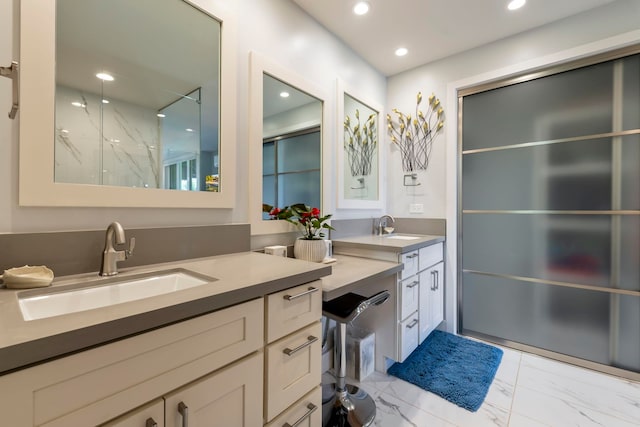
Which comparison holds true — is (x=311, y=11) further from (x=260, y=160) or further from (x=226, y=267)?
(x=226, y=267)

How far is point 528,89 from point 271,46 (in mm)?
2075

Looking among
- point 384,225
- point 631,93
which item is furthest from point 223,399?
point 631,93

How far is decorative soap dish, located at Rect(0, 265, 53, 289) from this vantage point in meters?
0.79

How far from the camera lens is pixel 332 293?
119cm

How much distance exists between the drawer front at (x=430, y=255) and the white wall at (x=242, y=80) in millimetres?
824

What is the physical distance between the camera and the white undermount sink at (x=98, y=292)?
77 cm

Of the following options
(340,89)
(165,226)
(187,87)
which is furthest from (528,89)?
(165,226)

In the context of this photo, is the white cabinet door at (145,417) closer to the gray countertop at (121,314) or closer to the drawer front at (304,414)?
the gray countertop at (121,314)

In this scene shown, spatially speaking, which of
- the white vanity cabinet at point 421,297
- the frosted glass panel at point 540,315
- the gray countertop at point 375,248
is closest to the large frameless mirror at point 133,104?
the gray countertop at point 375,248

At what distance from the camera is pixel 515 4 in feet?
6.23

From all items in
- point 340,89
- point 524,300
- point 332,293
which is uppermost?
point 340,89

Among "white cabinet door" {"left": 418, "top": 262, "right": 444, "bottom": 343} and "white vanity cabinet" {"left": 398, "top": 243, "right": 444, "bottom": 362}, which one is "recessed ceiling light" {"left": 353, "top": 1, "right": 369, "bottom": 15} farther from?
"white cabinet door" {"left": 418, "top": 262, "right": 444, "bottom": 343}

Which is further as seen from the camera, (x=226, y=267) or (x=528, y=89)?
(x=528, y=89)

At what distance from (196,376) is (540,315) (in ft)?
8.48
